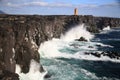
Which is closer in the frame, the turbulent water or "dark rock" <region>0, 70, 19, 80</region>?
"dark rock" <region>0, 70, 19, 80</region>

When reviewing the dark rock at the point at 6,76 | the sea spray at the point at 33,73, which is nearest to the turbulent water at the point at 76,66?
the sea spray at the point at 33,73

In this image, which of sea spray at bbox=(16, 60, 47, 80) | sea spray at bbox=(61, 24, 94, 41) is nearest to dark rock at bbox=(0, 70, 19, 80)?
sea spray at bbox=(16, 60, 47, 80)

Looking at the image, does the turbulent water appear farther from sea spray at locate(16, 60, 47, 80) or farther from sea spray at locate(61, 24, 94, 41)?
sea spray at locate(61, 24, 94, 41)

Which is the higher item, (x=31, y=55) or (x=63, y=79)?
(x=31, y=55)

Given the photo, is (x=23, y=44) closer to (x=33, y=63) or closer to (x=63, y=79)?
(x=33, y=63)

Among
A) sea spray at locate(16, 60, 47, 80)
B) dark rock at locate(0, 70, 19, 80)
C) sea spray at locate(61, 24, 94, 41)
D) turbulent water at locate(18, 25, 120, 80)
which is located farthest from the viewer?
sea spray at locate(61, 24, 94, 41)

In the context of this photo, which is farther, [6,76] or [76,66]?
[76,66]

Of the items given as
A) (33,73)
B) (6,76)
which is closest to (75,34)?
(33,73)

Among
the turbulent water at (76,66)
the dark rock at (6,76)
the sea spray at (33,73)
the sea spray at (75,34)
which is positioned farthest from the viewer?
the sea spray at (75,34)

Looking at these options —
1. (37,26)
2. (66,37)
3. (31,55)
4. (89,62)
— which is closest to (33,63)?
(31,55)

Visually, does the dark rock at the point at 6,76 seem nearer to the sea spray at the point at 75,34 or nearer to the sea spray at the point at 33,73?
the sea spray at the point at 33,73

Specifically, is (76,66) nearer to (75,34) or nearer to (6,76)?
(6,76)

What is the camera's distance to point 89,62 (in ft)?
168

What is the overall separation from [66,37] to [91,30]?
30.2 metres
